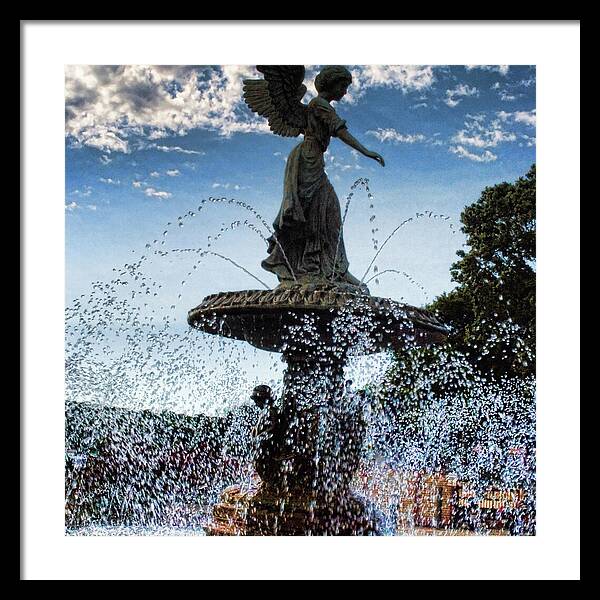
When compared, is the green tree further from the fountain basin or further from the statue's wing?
the fountain basin

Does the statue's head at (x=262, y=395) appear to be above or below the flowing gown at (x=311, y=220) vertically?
below

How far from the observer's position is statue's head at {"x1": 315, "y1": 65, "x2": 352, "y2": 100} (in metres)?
7.46

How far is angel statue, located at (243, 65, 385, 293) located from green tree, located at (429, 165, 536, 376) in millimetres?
8094

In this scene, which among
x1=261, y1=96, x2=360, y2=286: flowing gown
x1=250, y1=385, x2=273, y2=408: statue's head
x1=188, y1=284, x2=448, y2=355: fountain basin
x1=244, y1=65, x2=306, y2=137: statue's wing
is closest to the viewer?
x1=188, y1=284, x2=448, y2=355: fountain basin

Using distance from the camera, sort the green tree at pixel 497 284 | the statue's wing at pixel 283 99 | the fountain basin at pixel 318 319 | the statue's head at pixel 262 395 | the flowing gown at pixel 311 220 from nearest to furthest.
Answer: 1. the fountain basin at pixel 318 319
2. the statue's head at pixel 262 395
3. the flowing gown at pixel 311 220
4. the statue's wing at pixel 283 99
5. the green tree at pixel 497 284

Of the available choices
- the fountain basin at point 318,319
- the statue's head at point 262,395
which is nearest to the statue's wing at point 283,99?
the fountain basin at point 318,319

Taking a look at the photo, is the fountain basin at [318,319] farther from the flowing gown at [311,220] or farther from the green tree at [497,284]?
the green tree at [497,284]

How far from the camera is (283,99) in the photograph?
763 centimetres

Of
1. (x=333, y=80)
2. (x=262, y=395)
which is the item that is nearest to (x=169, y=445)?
(x=262, y=395)

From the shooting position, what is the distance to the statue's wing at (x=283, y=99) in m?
7.60

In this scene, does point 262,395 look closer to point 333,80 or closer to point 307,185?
point 307,185

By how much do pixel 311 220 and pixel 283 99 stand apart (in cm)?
106

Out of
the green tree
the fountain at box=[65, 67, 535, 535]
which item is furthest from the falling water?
the green tree

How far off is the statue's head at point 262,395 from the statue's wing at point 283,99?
2.22 m
